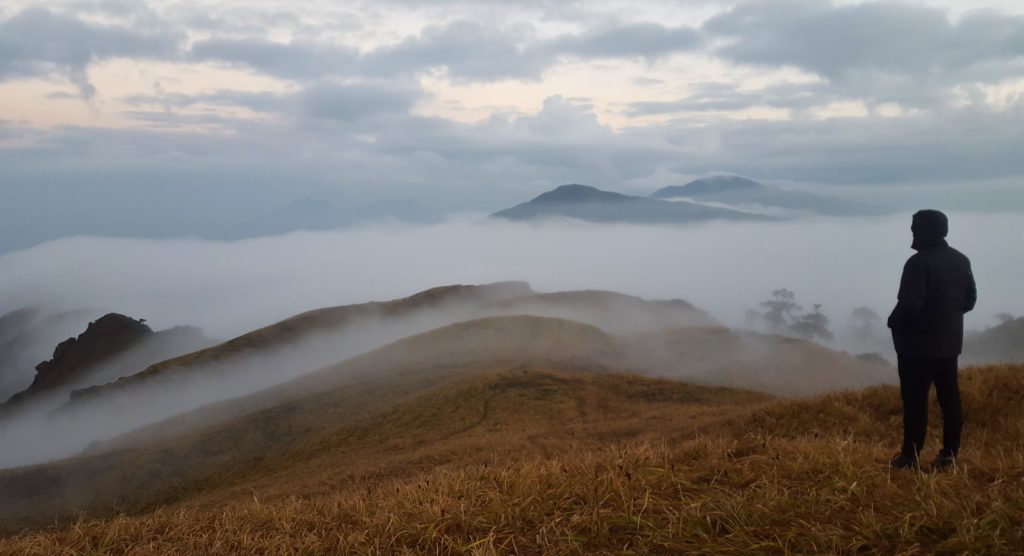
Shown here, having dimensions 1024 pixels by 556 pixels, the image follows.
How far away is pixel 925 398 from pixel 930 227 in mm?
1819

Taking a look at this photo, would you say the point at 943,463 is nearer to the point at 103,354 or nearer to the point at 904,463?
the point at 904,463

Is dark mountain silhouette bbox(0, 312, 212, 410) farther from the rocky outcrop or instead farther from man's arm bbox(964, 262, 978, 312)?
man's arm bbox(964, 262, 978, 312)

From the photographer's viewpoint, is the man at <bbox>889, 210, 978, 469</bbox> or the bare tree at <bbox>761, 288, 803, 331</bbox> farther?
the bare tree at <bbox>761, 288, 803, 331</bbox>

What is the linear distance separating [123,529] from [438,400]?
2686 cm

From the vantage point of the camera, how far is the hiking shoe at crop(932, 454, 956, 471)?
732 cm

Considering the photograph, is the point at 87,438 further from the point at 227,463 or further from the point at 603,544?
the point at 603,544

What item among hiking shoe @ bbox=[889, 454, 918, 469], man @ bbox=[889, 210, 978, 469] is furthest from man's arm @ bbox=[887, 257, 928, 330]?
hiking shoe @ bbox=[889, 454, 918, 469]

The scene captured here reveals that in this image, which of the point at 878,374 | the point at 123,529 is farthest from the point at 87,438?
the point at 123,529

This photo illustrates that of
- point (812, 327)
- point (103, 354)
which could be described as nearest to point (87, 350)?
point (103, 354)

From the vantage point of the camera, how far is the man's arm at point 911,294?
304 inches

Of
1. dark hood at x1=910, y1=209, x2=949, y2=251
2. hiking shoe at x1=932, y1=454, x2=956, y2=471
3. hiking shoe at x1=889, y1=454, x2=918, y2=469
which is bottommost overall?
hiking shoe at x1=932, y1=454, x2=956, y2=471

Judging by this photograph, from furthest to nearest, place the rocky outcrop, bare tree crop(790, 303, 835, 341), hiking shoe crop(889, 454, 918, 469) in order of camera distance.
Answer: bare tree crop(790, 303, 835, 341) < the rocky outcrop < hiking shoe crop(889, 454, 918, 469)

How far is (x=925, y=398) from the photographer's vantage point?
8.03 meters

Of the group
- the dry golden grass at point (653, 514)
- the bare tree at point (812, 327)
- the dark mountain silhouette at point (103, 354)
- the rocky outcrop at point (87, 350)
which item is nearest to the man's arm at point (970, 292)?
the dry golden grass at point (653, 514)
